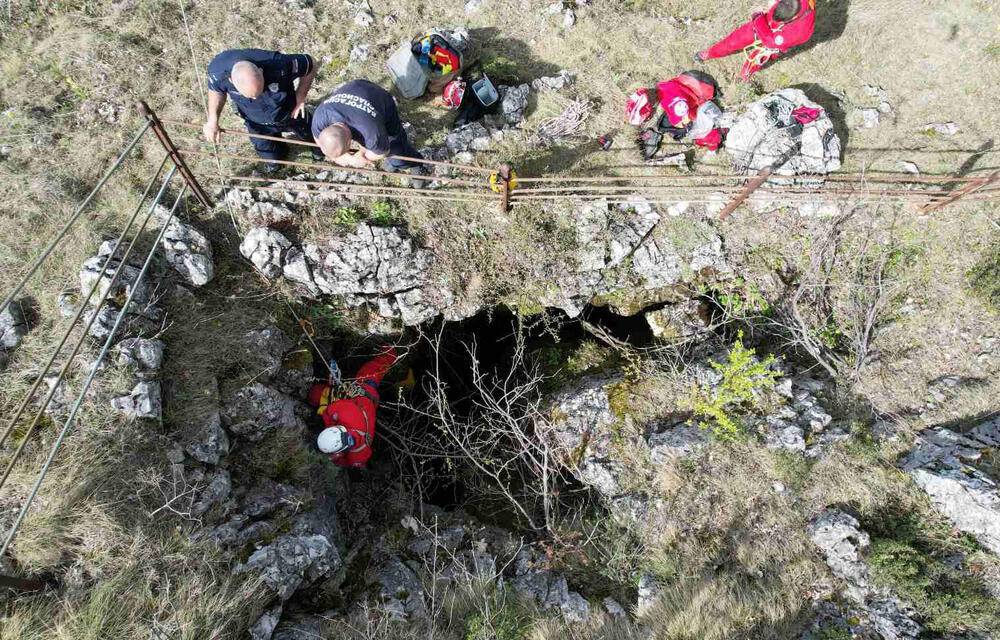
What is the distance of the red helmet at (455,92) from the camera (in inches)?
221

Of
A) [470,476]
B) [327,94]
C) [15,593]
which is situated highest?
[327,94]

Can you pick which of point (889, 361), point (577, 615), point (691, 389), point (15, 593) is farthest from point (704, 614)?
point (15, 593)

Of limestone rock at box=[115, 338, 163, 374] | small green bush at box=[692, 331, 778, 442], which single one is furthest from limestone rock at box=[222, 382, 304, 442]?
small green bush at box=[692, 331, 778, 442]

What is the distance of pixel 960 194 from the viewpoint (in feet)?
16.1

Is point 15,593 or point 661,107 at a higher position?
point 661,107

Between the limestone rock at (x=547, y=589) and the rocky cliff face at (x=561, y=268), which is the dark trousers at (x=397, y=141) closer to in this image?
the rocky cliff face at (x=561, y=268)

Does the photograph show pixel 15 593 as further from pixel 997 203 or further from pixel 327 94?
pixel 997 203

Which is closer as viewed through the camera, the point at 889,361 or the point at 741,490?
the point at 741,490

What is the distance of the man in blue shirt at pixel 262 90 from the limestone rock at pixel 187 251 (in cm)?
98

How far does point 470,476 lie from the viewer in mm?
5883

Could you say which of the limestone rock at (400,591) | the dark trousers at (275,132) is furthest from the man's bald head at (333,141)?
the limestone rock at (400,591)

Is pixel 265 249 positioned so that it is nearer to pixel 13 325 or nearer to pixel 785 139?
pixel 13 325

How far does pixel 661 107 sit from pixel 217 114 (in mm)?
4769

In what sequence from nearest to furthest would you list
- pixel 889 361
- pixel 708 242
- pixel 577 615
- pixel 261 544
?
pixel 261 544 → pixel 577 615 → pixel 889 361 → pixel 708 242
